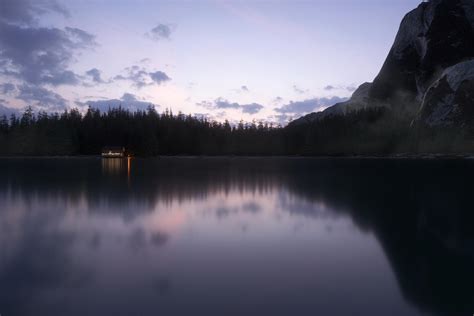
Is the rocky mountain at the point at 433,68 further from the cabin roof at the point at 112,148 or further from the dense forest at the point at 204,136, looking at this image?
the cabin roof at the point at 112,148

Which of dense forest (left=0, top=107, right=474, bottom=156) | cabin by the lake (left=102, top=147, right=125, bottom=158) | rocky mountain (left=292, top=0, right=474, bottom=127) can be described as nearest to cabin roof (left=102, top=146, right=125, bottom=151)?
cabin by the lake (left=102, top=147, right=125, bottom=158)

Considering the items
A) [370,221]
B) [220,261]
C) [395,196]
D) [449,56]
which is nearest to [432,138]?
[449,56]

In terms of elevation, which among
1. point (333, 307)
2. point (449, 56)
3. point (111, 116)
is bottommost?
point (333, 307)

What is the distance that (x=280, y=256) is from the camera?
34.7ft

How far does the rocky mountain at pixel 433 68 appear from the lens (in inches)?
4380

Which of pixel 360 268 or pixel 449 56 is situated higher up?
pixel 449 56

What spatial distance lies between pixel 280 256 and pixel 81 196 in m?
16.2

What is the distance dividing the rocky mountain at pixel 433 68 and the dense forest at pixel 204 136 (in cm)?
792

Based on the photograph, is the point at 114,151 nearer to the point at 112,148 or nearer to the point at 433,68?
the point at 112,148

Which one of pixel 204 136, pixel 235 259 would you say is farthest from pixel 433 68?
pixel 235 259

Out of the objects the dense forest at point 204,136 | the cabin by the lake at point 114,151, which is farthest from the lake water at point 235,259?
the cabin by the lake at point 114,151

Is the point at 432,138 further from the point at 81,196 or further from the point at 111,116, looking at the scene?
the point at 111,116

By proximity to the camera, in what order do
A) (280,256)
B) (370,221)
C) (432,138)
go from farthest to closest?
(432,138)
(370,221)
(280,256)

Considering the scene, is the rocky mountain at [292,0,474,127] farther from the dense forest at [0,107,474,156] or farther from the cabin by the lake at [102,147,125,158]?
the cabin by the lake at [102,147,125,158]
